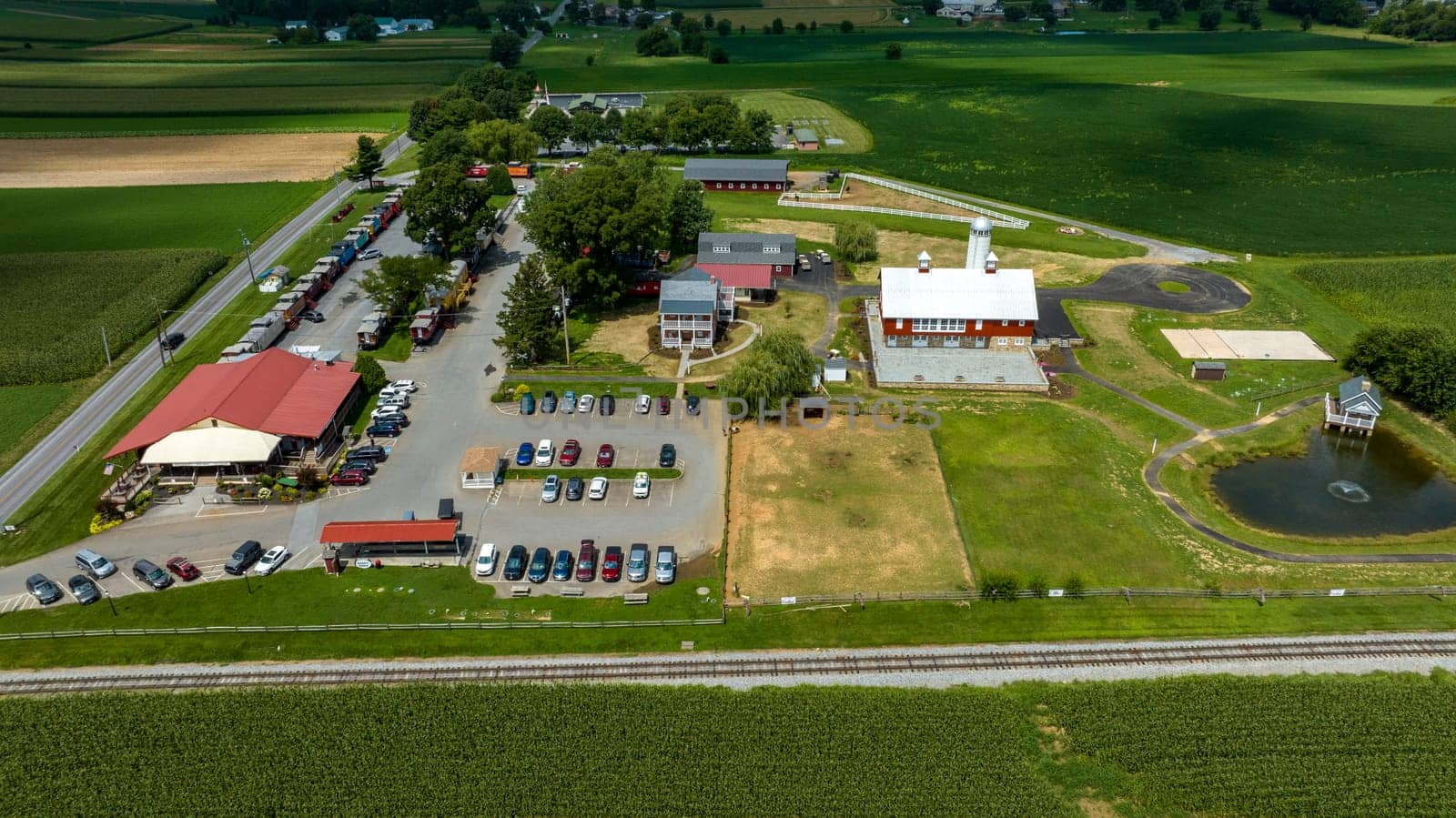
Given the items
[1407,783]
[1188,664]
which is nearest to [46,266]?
[1188,664]

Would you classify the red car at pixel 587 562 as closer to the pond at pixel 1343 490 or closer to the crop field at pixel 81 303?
the pond at pixel 1343 490

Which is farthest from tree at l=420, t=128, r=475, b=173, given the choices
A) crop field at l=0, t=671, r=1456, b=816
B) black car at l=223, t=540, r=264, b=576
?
crop field at l=0, t=671, r=1456, b=816

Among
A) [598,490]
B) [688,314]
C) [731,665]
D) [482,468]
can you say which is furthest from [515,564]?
[688,314]

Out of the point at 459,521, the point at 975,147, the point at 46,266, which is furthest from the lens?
the point at 975,147

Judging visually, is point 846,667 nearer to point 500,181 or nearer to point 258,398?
point 258,398

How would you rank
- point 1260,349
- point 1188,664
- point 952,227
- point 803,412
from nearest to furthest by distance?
point 1188,664
point 803,412
point 1260,349
point 952,227

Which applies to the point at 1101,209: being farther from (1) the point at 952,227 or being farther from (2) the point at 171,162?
(2) the point at 171,162

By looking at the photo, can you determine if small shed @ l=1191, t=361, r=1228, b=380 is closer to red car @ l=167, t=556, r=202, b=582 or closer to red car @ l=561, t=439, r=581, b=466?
red car @ l=561, t=439, r=581, b=466
